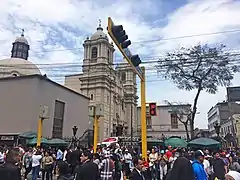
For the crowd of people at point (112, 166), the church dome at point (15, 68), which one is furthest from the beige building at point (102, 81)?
the crowd of people at point (112, 166)

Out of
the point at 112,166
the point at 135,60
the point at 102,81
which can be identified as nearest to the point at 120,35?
the point at 135,60

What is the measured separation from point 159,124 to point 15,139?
1623 inches

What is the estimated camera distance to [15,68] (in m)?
43.6

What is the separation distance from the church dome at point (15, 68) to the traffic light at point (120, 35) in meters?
35.5

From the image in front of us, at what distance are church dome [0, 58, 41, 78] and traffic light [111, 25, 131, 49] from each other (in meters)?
35.5

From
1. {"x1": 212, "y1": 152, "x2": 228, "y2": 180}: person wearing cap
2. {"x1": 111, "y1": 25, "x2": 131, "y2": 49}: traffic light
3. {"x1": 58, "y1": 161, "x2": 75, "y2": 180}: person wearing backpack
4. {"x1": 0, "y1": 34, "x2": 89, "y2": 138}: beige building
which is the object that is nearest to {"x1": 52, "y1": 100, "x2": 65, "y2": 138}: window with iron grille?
{"x1": 0, "y1": 34, "x2": 89, "y2": 138}: beige building

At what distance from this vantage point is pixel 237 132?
4219 cm

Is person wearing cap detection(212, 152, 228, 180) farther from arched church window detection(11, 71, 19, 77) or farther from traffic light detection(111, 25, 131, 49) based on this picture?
arched church window detection(11, 71, 19, 77)

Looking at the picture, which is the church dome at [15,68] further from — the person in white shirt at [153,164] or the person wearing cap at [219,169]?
the person wearing cap at [219,169]

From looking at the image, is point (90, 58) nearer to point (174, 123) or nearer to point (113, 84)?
point (113, 84)

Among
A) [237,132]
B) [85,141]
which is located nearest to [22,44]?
[85,141]

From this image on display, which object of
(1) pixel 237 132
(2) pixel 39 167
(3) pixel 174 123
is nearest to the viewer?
(2) pixel 39 167

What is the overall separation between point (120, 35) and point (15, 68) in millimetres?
39524

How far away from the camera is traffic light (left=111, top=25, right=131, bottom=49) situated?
26.1 ft
